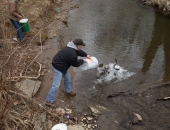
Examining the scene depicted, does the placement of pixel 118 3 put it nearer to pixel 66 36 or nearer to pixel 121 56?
pixel 66 36

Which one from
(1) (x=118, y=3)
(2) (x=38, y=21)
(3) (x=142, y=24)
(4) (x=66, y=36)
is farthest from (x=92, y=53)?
(1) (x=118, y=3)

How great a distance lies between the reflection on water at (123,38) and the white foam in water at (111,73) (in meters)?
0.16

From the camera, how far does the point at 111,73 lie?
261 inches

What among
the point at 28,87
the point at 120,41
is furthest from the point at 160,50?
the point at 28,87

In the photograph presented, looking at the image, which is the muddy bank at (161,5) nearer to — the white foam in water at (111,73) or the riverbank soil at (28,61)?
the riverbank soil at (28,61)

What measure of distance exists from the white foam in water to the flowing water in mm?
158

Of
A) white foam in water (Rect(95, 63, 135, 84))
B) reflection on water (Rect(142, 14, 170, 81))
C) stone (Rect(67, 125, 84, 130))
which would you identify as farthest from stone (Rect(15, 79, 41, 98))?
reflection on water (Rect(142, 14, 170, 81))

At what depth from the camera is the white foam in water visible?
6.38 meters

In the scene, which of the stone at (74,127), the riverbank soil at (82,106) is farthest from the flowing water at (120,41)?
the stone at (74,127)

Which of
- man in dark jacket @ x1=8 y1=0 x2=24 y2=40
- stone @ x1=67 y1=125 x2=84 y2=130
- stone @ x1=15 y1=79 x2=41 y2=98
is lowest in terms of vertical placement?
stone @ x1=15 y1=79 x2=41 y2=98

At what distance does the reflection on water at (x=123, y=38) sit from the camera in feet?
21.2

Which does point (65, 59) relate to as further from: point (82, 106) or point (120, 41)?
point (120, 41)

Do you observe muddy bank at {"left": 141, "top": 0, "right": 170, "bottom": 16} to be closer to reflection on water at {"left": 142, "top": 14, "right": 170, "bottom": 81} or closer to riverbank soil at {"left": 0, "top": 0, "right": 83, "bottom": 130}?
reflection on water at {"left": 142, "top": 14, "right": 170, "bottom": 81}

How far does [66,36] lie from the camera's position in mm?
8953
